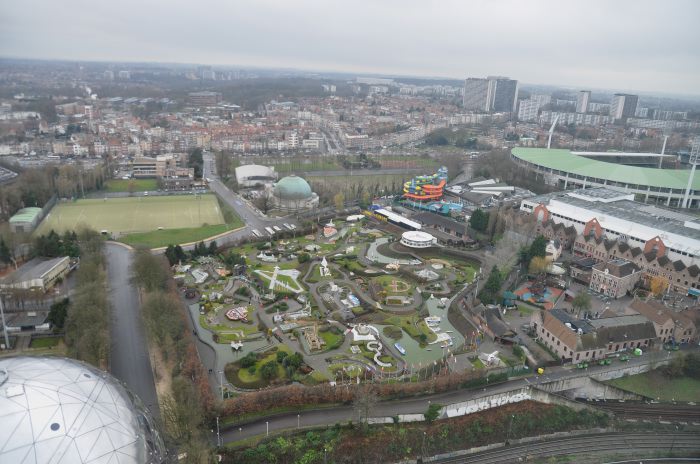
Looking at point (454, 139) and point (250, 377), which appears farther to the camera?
point (454, 139)

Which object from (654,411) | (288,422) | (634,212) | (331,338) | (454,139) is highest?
(454,139)

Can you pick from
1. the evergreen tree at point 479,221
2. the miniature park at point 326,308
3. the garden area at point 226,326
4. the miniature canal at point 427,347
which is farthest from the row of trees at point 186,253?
the evergreen tree at point 479,221

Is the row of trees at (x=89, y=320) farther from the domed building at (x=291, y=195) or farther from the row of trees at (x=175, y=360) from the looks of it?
the domed building at (x=291, y=195)

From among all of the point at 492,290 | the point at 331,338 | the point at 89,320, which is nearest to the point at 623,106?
the point at 492,290

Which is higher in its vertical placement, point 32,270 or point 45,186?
A: point 45,186

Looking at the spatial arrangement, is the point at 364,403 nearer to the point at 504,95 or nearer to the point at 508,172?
the point at 508,172

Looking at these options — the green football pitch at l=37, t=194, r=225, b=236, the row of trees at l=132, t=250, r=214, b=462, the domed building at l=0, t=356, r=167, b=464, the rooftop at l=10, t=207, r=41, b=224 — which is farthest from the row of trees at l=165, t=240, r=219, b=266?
the domed building at l=0, t=356, r=167, b=464
